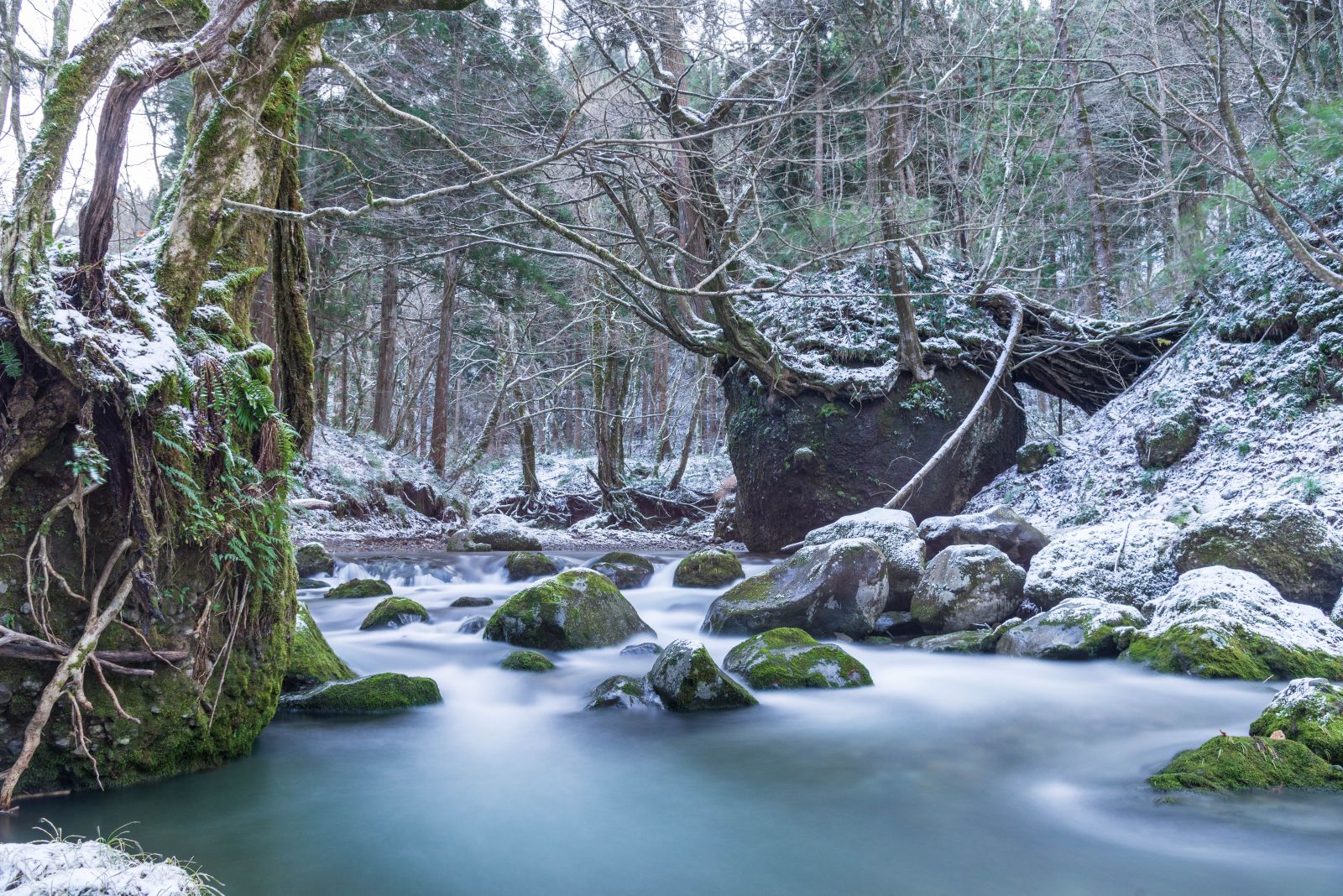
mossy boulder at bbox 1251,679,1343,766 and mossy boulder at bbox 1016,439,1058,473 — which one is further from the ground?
mossy boulder at bbox 1016,439,1058,473

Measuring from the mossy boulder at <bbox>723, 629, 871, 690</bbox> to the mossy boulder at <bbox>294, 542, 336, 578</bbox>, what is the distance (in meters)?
6.15

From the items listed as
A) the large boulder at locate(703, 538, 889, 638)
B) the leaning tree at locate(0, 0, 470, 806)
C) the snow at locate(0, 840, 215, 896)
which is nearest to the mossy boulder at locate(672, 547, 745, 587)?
the large boulder at locate(703, 538, 889, 638)

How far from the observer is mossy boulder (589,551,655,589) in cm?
977

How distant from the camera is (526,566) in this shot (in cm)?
1036

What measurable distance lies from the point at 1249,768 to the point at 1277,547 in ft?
11.5

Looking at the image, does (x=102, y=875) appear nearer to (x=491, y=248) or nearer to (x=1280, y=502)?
(x=1280, y=502)

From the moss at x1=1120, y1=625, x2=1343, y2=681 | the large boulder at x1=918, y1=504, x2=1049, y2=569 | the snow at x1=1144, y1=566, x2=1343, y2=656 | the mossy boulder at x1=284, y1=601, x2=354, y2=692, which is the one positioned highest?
the large boulder at x1=918, y1=504, x2=1049, y2=569

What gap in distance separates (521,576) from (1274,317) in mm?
9658

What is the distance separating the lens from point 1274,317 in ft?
30.7

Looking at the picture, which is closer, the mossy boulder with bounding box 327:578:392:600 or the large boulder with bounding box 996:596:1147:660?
the large boulder with bounding box 996:596:1147:660

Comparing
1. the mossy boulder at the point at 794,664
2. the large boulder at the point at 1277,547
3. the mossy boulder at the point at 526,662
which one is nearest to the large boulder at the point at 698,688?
the mossy boulder at the point at 794,664

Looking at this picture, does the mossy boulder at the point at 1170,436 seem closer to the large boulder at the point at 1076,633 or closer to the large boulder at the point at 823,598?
the large boulder at the point at 1076,633

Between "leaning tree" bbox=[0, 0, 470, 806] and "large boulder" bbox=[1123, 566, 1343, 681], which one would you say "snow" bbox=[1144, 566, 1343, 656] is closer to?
"large boulder" bbox=[1123, 566, 1343, 681]

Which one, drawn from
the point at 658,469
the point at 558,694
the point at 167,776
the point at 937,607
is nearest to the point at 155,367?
the point at 167,776
